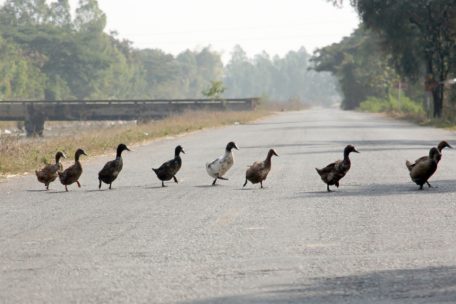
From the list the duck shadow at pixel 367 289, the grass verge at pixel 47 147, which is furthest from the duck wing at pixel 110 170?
Result: the duck shadow at pixel 367 289

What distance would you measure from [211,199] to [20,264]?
22.7ft

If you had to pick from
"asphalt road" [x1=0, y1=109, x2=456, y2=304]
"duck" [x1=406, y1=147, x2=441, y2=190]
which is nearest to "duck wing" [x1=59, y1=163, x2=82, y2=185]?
"asphalt road" [x1=0, y1=109, x2=456, y2=304]

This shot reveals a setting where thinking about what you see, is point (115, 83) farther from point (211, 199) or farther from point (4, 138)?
Answer: point (211, 199)

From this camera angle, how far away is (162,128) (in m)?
51.3

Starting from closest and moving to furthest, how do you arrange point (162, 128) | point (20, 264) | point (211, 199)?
1. point (20, 264)
2. point (211, 199)
3. point (162, 128)

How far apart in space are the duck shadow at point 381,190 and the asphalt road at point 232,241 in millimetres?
32

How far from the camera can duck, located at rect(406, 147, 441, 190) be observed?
17.7 metres

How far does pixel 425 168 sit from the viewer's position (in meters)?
17.7

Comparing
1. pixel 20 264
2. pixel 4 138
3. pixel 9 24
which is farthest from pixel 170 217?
pixel 9 24

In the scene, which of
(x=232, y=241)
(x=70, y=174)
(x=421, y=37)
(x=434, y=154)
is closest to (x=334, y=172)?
(x=434, y=154)

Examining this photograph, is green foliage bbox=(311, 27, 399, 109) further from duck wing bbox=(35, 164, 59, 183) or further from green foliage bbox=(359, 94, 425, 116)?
duck wing bbox=(35, 164, 59, 183)

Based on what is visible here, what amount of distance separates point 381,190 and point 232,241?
6774 millimetres

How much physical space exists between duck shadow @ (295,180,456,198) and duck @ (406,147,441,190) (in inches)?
8.4

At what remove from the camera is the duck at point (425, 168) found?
17.7m
